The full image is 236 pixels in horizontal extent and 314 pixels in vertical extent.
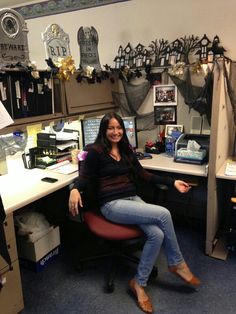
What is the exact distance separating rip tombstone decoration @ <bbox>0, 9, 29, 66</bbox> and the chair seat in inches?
47.6

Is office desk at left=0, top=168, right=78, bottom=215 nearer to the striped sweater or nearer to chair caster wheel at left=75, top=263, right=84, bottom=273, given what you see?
the striped sweater

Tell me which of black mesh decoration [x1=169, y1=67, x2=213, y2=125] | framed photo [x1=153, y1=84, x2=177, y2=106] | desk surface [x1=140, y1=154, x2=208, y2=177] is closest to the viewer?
desk surface [x1=140, y1=154, x2=208, y2=177]

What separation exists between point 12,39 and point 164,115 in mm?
1521

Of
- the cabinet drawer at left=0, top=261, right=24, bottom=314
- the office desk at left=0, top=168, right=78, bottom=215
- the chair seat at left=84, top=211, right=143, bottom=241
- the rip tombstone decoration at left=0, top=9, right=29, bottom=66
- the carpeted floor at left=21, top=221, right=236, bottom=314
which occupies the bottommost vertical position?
the carpeted floor at left=21, top=221, right=236, bottom=314

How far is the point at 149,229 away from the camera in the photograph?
189cm

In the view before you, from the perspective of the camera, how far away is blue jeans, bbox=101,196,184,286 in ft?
6.17

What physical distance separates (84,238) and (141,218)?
967mm

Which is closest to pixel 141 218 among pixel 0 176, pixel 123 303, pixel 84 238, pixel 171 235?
pixel 171 235

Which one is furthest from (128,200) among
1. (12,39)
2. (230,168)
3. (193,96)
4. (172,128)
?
(12,39)

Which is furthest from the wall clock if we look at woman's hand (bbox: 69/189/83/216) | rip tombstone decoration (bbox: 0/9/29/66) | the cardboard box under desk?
the cardboard box under desk

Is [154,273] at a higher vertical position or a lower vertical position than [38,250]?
lower

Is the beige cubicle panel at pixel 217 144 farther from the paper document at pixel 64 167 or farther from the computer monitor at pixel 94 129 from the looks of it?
the paper document at pixel 64 167

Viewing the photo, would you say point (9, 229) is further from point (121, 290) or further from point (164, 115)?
point (164, 115)

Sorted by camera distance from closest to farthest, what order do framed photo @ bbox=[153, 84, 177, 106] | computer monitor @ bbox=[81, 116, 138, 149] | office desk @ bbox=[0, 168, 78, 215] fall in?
office desk @ bbox=[0, 168, 78, 215]
computer monitor @ bbox=[81, 116, 138, 149]
framed photo @ bbox=[153, 84, 177, 106]
